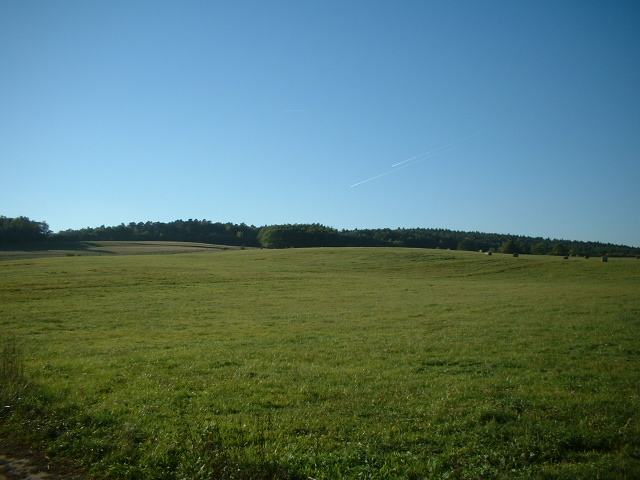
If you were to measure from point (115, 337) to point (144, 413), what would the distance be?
10.6 meters

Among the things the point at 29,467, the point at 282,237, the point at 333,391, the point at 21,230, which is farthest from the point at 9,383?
the point at 282,237

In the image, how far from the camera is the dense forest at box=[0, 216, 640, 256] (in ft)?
380

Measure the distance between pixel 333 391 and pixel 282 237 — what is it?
122m

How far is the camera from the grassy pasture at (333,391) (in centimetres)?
624

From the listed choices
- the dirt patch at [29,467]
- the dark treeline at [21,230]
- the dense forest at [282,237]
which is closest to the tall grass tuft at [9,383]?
the dirt patch at [29,467]

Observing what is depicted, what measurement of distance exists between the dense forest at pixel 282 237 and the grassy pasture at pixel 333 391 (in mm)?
103300

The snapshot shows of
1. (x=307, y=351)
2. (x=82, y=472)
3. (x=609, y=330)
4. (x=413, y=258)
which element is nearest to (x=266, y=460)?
(x=82, y=472)

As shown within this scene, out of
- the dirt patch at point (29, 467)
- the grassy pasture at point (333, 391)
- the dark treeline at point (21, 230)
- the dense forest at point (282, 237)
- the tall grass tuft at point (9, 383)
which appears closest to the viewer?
the dirt patch at point (29, 467)

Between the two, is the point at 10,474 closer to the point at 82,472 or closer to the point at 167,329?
the point at 82,472

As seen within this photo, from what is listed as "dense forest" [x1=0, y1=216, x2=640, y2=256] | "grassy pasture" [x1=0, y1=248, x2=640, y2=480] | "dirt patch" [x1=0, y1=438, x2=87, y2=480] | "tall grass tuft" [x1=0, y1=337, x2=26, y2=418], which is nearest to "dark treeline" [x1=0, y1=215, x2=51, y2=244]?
"dense forest" [x1=0, y1=216, x2=640, y2=256]

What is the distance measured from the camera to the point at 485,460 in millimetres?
6203

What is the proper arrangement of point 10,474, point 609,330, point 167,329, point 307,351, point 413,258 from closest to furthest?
point 10,474, point 307,351, point 609,330, point 167,329, point 413,258

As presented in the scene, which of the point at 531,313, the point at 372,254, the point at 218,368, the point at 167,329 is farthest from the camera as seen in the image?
the point at 372,254

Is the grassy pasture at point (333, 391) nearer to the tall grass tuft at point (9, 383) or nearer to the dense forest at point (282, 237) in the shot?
the tall grass tuft at point (9, 383)
